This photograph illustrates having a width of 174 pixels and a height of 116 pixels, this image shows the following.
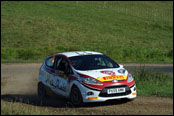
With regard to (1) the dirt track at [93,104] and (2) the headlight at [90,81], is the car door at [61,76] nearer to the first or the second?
(1) the dirt track at [93,104]

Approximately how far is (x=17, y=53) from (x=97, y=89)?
20661mm

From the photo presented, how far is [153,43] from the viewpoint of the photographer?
134 feet

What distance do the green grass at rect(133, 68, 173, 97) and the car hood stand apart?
2.24 metres

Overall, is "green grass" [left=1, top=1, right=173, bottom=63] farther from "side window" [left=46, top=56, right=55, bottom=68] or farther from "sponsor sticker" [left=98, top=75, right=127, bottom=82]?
"sponsor sticker" [left=98, top=75, right=127, bottom=82]

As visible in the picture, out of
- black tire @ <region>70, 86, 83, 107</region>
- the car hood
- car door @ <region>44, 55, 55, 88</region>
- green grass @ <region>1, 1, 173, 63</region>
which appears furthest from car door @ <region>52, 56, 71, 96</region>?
green grass @ <region>1, 1, 173, 63</region>

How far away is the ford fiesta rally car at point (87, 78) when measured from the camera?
35.8ft

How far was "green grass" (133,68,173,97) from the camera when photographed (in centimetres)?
1356

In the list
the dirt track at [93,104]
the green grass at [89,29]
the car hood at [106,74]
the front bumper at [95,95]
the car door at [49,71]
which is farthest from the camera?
the green grass at [89,29]

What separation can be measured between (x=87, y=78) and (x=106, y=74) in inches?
21.7

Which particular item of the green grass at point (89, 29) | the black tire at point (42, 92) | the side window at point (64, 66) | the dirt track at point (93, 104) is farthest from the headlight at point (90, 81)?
the green grass at point (89, 29)

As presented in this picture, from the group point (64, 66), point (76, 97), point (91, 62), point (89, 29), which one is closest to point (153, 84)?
point (91, 62)

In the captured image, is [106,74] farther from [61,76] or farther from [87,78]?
[61,76]

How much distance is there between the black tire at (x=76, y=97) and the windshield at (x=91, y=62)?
2.34 feet

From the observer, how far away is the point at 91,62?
1200cm
